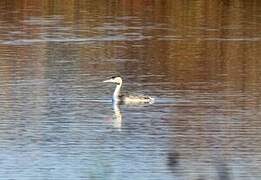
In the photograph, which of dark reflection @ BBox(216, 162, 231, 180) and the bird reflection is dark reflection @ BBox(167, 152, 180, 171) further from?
the bird reflection

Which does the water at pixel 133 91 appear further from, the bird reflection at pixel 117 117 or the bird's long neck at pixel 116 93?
the bird's long neck at pixel 116 93

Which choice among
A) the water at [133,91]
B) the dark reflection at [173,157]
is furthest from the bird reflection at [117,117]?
the dark reflection at [173,157]

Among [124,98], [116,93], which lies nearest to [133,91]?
[116,93]

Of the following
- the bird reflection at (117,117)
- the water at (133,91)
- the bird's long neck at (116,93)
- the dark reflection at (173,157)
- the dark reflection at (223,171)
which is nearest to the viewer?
the dark reflection at (223,171)

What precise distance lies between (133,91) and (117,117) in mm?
2848

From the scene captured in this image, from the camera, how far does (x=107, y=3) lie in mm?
41000

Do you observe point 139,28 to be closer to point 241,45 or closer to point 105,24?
point 105,24

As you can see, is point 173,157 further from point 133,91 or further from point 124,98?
point 133,91

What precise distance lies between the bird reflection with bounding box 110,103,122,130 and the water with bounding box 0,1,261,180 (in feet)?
0.07

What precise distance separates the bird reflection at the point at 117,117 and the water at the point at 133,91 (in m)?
0.02

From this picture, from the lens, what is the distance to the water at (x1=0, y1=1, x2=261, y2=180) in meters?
16.0

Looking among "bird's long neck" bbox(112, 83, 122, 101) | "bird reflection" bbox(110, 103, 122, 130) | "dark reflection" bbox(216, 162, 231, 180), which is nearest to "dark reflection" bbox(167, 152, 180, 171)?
"dark reflection" bbox(216, 162, 231, 180)

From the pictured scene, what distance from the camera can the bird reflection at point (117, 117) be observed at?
62.8 feet

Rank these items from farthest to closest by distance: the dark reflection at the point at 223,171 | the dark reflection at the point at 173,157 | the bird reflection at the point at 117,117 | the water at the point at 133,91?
the bird reflection at the point at 117,117, the water at the point at 133,91, the dark reflection at the point at 173,157, the dark reflection at the point at 223,171
